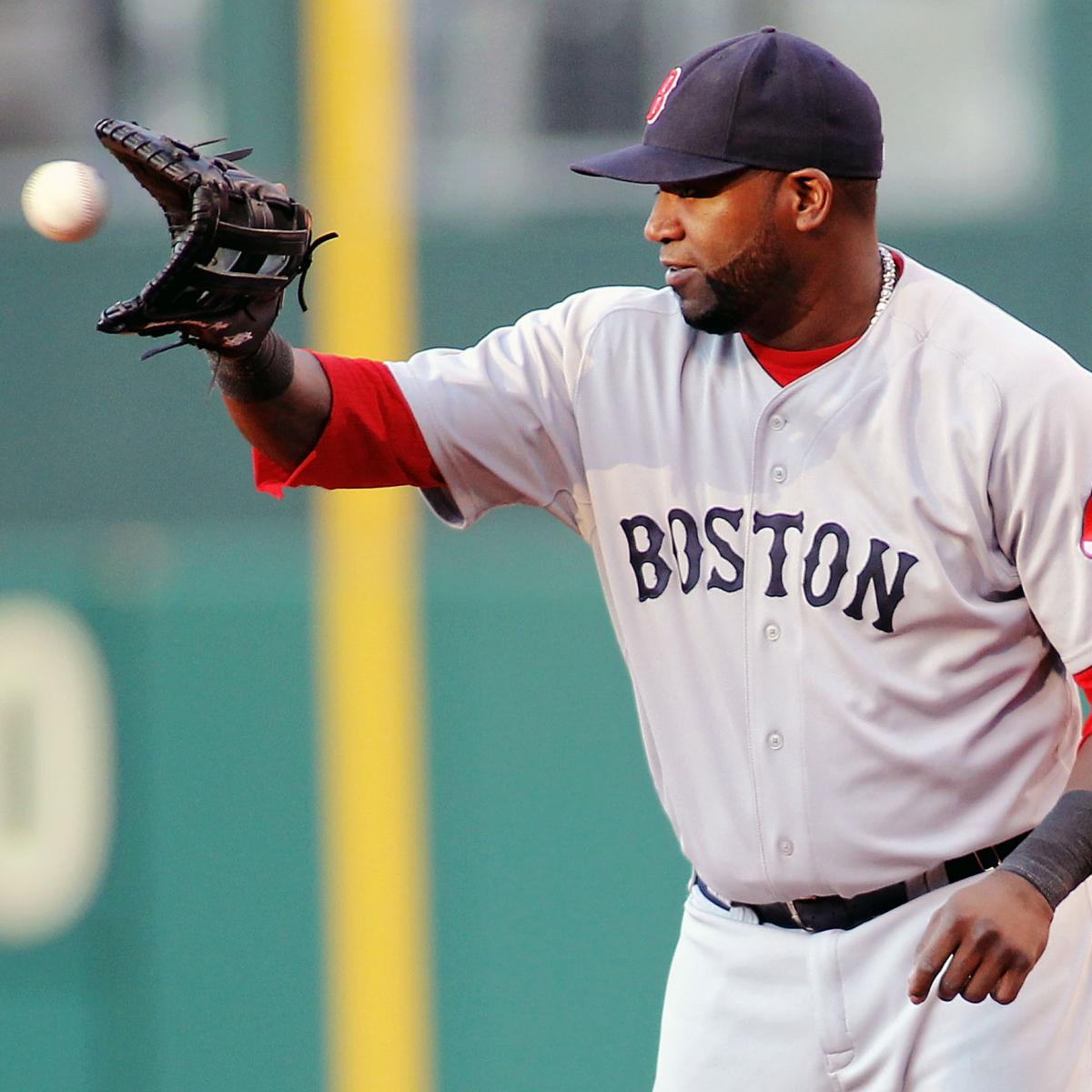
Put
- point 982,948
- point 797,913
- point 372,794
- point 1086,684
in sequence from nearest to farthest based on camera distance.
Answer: point 982,948, point 1086,684, point 797,913, point 372,794

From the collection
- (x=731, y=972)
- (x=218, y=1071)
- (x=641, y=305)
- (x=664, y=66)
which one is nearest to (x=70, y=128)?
(x=664, y=66)

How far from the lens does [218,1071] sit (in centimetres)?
514

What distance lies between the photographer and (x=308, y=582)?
515 centimetres

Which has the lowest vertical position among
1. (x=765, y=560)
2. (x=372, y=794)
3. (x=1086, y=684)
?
(x=372, y=794)

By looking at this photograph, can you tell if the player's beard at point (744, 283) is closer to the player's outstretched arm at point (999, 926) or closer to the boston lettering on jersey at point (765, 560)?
the boston lettering on jersey at point (765, 560)

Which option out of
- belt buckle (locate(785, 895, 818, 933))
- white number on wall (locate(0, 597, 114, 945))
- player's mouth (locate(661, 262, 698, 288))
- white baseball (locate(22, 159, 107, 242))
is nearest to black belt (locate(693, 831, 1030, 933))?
belt buckle (locate(785, 895, 818, 933))

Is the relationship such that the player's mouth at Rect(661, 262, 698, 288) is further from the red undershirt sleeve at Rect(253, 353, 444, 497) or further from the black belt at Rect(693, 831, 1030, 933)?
the black belt at Rect(693, 831, 1030, 933)

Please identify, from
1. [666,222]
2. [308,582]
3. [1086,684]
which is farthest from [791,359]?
Result: [308,582]

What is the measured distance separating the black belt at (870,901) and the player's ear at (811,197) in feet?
2.55

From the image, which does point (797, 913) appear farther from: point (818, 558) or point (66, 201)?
point (66, 201)

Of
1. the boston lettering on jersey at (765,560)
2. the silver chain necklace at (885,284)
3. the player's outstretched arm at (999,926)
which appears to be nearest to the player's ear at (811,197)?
the silver chain necklace at (885,284)

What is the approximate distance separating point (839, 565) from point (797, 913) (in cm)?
43

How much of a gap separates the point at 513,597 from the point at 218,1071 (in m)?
1.34

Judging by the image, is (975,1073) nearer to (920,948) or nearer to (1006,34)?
(920,948)
